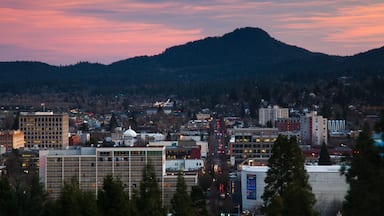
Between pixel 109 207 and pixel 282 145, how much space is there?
6197 millimetres

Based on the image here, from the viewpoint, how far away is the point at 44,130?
114 meters

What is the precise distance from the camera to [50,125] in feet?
370

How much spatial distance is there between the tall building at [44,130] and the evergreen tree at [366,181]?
9230 cm

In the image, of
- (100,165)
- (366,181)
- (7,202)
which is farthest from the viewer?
(100,165)

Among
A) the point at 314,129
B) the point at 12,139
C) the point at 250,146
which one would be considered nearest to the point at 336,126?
the point at 314,129

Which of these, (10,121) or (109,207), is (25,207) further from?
(10,121)

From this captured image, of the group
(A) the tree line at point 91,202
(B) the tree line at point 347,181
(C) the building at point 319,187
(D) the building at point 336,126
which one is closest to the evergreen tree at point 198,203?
(A) the tree line at point 91,202

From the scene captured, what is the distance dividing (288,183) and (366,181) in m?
5.17

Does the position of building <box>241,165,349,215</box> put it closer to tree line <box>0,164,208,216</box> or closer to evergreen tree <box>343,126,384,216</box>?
tree line <box>0,164,208,216</box>

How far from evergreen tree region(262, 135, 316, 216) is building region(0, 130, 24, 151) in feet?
268

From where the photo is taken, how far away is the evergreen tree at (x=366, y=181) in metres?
19.7

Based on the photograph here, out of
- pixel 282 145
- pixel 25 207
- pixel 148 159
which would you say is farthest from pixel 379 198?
pixel 148 159

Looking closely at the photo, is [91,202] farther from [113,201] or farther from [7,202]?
[7,202]

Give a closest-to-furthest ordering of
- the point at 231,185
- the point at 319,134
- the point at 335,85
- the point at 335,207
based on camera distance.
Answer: the point at 335,207, the point at 231,185, the point at 319,134, the point at 335,85
